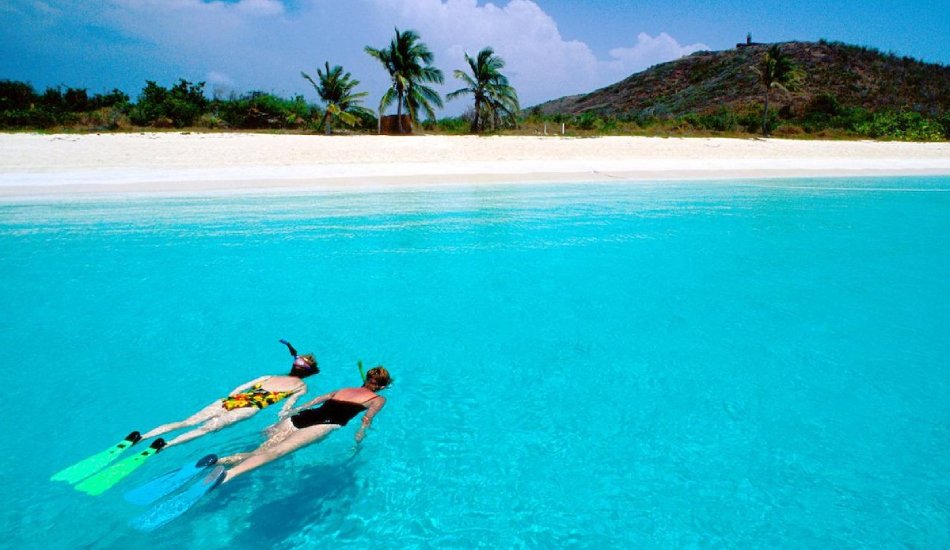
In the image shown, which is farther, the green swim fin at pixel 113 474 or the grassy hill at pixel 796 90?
the grassy hill at pixel 796 90

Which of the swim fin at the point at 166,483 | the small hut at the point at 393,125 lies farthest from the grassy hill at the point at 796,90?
the swim fin at the point at 166,483

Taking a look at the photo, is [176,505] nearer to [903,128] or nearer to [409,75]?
[409,75]

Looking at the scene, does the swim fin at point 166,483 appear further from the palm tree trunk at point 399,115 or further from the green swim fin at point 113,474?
the palm tree trunk at point 399,115

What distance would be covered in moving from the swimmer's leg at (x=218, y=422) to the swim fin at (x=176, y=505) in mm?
745

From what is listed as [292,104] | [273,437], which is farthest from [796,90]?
[273,437]

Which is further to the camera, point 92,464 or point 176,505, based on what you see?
point 92,464

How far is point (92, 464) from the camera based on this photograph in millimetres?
4117

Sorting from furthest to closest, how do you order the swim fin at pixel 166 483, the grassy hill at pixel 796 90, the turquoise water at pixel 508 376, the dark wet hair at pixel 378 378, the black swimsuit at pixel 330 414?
1. the grassy hill at pixel 796 90
2. the dark wet hair at pixel 378 378
3. the black swimsuit at pixel 330 414
4. the turquoise water at pixel 508 376
5. the swim fin at pixel 166 483

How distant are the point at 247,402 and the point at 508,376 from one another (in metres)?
2.60

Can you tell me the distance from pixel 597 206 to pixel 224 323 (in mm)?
11272

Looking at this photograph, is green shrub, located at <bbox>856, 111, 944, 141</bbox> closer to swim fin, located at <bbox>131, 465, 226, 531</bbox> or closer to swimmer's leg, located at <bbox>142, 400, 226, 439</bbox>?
swimmer's leg, located at <bbox>142, 400, 226, 439</bbox>

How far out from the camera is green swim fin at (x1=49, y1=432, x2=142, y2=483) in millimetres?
4086

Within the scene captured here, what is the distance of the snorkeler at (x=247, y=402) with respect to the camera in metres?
4.48

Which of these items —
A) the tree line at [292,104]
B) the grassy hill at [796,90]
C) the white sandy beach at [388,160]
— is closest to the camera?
the white sandy beach at [388,160]
